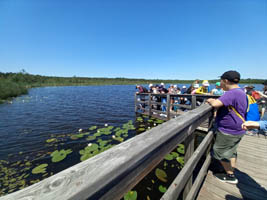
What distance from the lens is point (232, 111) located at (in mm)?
1768

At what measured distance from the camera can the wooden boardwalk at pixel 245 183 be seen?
1717mm

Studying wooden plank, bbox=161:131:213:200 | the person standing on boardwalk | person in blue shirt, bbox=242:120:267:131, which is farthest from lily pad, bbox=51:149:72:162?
person in blue shirt, bbox=242:120:267:131

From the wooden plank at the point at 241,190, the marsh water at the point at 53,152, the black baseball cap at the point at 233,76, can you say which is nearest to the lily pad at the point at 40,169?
the marsh water at the point at 53,152

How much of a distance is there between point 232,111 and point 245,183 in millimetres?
1304

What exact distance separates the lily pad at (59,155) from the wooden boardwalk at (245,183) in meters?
4.12

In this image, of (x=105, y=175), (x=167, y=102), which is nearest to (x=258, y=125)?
(x=105, y=175)

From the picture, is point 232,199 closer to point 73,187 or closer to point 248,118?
point 248,118

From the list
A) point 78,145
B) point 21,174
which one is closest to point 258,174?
point 78,145

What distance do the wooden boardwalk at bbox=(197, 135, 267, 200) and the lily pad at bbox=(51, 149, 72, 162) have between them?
13.5 ft

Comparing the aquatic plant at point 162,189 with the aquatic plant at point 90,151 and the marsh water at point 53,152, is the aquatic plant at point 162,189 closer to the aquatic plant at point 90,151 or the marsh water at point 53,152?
the marsh water at point 53,152

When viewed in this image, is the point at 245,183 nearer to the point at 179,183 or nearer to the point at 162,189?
the point at 162,189

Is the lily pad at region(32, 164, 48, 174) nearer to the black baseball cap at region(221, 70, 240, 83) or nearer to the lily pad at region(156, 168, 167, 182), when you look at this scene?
the lily pad at region(156, 168, 167, 182)

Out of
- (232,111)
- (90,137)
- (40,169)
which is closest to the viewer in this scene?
(232,111)

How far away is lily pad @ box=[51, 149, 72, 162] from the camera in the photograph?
12.7ft
